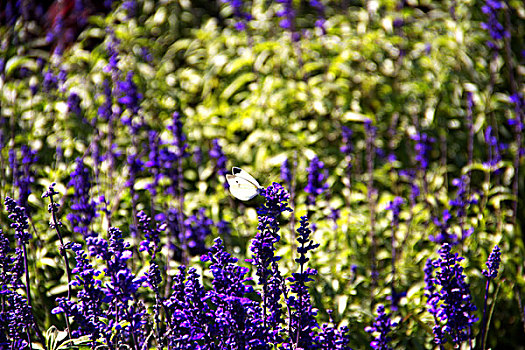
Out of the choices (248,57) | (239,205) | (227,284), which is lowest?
(239,205)

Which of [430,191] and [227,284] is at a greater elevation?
[227,284]

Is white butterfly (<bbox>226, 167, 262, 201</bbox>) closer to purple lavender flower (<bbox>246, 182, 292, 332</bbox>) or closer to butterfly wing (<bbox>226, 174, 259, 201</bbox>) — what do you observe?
butterfly wing (<bbox>226, 174, 259, 201</bbox>)

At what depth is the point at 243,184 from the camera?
7.72 ft

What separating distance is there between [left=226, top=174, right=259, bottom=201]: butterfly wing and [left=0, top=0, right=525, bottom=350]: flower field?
0.04 feet

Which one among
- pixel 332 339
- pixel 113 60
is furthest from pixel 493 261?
pixel 113 60

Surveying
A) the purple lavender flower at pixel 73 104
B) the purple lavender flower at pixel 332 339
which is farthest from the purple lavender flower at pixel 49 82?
the purple lavender flower at pixel 332 339

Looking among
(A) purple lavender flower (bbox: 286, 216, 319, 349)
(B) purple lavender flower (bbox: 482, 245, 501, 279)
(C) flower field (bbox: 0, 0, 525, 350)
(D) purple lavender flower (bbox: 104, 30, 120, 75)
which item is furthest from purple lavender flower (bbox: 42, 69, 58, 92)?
(B) purple lavender flower (bbox: 482, 245, 501, 279)

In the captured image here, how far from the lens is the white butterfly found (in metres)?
2.26

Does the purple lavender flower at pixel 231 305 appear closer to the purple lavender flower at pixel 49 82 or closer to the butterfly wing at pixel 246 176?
the butterfly wing at pixel 246 176

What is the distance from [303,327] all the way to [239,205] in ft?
7.10

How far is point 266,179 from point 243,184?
2.10 metres

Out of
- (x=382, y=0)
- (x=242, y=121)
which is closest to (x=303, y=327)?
(x=242, y=121)

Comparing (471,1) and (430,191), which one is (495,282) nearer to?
(430,191)

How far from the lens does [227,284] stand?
1992 mm
